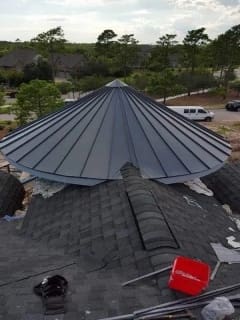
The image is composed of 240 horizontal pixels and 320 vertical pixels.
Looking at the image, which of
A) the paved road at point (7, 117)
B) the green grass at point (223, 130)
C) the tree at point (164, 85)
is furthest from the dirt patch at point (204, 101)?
the paved road at point (7, 117)

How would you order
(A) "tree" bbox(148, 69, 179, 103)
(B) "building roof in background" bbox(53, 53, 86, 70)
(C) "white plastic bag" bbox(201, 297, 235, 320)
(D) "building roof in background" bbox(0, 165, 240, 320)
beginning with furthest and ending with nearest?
(B) "building roof in background" bbox(53, 53, 86, 70) → (A) "tree" bbox(148, 69, 179, 103) → (D) "building roof in background" bbox(0, 165, 240, 320) → (C) "white plastic bag" bbox(201, 297, 235, 320)

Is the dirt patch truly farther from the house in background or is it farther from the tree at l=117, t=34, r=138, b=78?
the house in background

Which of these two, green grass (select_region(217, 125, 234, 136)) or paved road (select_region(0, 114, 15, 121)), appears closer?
green grass (select_region(217, 125, 234, 136))

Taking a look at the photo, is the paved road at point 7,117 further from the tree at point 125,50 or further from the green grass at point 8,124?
the tree at point 125,50

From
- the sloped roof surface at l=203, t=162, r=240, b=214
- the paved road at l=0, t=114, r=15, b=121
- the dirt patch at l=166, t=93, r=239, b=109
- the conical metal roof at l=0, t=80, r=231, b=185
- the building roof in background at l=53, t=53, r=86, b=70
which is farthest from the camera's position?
the building roof in background at l=53, t=53, r=86, b=70

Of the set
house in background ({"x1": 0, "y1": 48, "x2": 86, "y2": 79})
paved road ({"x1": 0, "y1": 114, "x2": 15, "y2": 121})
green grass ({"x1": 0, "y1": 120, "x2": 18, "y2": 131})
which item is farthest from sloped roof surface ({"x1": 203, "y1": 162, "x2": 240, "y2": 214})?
house in background ({"x1": 0, "y1": 48, "x2": 86, "y2": 79})

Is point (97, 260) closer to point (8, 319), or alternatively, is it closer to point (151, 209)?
point (151, 209)

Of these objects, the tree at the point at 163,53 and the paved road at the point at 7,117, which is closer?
the paved road at the point at 7,117
